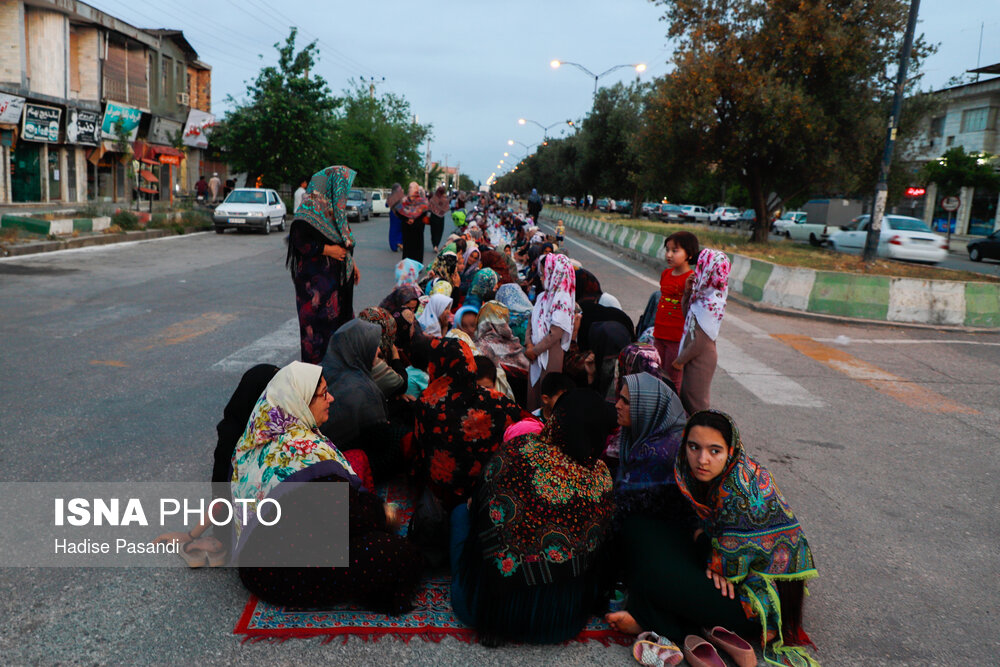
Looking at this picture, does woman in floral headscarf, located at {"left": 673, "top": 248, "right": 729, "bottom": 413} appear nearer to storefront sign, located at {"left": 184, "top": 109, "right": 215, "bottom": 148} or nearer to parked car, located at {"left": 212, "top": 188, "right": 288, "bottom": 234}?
parked car, located at {"left": 212, "top": 188, "right": 288, "bottom": 234}

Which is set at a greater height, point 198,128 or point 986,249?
point 198,128

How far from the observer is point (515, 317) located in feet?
21.1

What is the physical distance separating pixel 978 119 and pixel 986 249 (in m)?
16.4

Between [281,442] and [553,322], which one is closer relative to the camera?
[281,442]

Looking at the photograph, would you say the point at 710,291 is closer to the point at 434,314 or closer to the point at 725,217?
the point at 434,314

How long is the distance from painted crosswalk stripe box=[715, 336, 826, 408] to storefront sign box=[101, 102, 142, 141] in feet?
95.2

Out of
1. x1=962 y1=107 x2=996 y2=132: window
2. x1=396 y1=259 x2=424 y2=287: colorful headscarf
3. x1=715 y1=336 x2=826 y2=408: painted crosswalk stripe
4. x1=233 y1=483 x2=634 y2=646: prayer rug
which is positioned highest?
x1=962 y1=107 x2=996 y2=132: window

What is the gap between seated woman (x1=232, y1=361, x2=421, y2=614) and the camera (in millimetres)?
2941

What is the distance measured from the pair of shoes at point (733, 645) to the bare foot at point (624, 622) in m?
0.28

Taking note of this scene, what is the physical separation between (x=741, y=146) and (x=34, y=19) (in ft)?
79.5

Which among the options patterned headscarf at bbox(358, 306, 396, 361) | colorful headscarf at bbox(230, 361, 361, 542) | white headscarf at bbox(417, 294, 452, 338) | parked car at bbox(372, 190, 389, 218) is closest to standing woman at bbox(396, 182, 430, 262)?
white headscarf at bbox(417, 294, 452, 338)

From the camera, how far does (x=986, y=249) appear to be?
26812 millimetres

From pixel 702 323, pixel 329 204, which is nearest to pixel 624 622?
pixel 702 323

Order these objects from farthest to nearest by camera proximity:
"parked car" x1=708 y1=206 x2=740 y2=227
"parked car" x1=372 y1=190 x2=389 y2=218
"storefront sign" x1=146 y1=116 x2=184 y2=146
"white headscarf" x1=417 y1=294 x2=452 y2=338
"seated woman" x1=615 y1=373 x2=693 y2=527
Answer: "parked car" x1=708 y1=206 x2=740 y2=227
"parked car" x1=372 y1=190 x2=389 y2=218
"storefront sign" x1=146 y1=116 x2=184 y2=146
"white headscarf" x1=417 y1=294 x2=452 y2=338
"seated woman" x1=615 y1=373 x2=693 y2=527
